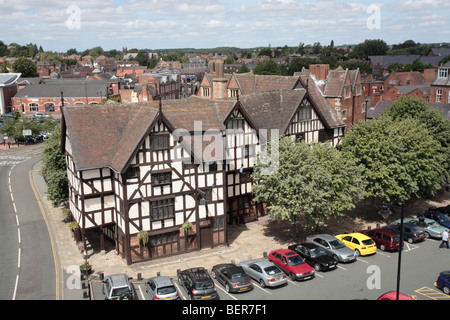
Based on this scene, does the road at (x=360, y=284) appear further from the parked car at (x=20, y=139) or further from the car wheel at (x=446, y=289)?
the parked car at (x=20, y=139)

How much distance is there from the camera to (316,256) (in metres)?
31.2

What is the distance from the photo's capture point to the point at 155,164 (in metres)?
31.6

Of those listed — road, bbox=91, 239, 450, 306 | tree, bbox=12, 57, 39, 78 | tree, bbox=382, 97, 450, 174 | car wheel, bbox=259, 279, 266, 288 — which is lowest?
road, bbox=91, 239, 450, 306

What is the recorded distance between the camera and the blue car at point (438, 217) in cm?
3953

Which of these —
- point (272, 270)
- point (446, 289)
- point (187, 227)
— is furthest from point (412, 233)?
point (187, 227)

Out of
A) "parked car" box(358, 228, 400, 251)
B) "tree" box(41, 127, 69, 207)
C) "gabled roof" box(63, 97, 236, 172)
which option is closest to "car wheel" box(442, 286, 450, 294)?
"parked car" box(358, 228, 400, 251)

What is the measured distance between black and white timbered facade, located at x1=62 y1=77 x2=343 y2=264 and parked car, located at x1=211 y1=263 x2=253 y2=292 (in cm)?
591

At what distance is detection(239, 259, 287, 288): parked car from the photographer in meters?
27.9

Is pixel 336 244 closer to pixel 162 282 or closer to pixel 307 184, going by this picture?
pixel 307 184

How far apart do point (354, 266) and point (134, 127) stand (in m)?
19.6

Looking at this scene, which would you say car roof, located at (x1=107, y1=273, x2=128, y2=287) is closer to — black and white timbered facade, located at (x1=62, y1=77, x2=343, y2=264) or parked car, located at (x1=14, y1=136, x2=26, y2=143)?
black and white timbered facade, located at (x1=62, y1=77, x2=343, y2=264)

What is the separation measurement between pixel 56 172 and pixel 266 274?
22.5 metres

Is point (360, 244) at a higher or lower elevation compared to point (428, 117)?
lower
